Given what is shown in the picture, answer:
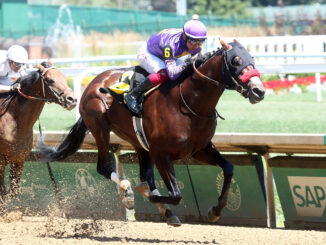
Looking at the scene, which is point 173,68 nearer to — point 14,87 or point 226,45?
point 226,45

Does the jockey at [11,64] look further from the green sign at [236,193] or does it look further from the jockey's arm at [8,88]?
the green sign at [236,193]

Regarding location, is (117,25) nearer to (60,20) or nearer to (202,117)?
(60,20)

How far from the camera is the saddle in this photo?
623cm

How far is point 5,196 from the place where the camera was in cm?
746

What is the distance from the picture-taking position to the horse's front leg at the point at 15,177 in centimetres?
741

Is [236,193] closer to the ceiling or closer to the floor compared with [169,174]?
closer to the floor

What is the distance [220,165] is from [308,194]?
1.12 m

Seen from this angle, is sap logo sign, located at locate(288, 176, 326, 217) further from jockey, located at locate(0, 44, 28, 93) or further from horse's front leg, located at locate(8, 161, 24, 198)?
jockey, located at locate(0, 44, 28, 93)

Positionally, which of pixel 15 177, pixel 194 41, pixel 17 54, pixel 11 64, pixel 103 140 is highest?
pixel 194 41

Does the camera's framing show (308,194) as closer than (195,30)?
No

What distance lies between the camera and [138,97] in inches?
238

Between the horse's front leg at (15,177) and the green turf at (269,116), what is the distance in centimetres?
198

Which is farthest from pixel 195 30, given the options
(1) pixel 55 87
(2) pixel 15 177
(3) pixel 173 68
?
(2) pixel 15 177

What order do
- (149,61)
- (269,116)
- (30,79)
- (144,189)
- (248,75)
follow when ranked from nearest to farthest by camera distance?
(248,75)
(149,61)
(144,189)
(30,79)
(269,116)
